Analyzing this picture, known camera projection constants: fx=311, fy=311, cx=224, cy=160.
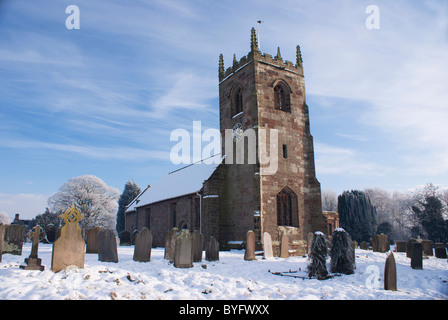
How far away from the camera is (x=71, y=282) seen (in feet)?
26.1

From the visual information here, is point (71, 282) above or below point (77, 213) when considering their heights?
below

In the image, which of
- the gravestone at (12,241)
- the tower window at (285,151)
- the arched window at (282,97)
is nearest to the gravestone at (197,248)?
the gravestone at (12,241)

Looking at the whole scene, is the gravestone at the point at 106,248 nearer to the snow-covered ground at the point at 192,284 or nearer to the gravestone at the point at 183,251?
the snow-covered ground at the point at 192,284

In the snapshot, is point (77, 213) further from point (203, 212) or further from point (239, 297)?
point (203, 212)

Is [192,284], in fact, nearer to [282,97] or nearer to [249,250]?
[249,250]

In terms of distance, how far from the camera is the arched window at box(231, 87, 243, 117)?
22631mm

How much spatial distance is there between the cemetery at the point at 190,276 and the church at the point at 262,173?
6.72 m

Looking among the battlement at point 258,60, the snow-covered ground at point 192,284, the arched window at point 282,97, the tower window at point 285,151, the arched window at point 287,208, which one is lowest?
the snow-covered ground at point 192,284

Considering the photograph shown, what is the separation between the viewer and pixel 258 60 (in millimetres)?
21422

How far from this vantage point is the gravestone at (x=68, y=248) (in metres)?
8.87

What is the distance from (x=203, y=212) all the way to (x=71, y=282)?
13105 millimetres

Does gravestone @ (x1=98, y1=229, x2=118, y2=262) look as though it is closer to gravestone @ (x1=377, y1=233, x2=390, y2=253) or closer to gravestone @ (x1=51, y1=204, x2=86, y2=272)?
gravestone @ (x1=51, y1=204, x2=86, y2=272)

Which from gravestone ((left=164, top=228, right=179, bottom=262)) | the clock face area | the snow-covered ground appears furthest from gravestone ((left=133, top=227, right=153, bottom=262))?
the clock face area
